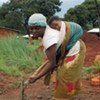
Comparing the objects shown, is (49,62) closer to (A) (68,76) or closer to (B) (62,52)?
(B) (62,52)

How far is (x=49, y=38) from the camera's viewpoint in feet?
14.0

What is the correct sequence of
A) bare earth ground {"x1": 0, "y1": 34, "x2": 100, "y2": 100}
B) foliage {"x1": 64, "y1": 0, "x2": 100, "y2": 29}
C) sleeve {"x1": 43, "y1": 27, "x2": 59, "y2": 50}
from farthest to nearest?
foliage {"x1": 64, "y1": 0, "x2": 100, "y2": 29}
bare earth ground {"x1": 0, "y1": 34, "x2": 100, "y2": 100}
sleeve {"x1": 43, "y1": 27, "x2": 59, "y2": 50}

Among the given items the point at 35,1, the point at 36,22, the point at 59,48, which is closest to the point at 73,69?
the point at 59,48

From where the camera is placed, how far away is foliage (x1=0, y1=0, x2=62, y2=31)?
39.1 m

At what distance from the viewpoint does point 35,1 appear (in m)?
39.8

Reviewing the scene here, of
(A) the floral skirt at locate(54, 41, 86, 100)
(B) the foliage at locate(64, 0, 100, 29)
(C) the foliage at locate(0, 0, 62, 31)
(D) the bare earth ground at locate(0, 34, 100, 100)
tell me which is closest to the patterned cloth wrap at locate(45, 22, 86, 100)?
(A) the floral skirt at locate(54, 41, 86, 100)

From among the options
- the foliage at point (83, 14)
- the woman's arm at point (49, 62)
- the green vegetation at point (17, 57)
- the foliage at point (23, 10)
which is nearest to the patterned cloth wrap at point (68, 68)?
the woman's arm at point (49, 62)

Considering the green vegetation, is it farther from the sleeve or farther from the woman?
the sleeve

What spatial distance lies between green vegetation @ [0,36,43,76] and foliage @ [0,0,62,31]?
23645 mm

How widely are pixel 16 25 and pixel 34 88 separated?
111 ft

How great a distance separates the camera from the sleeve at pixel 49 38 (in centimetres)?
426

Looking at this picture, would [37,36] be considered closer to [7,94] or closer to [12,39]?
[7,94]

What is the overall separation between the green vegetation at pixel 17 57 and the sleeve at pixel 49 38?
6.12 m

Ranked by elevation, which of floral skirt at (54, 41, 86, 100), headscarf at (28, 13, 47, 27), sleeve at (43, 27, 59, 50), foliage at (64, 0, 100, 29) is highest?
headscarf at (28, 13, 47, 27)
